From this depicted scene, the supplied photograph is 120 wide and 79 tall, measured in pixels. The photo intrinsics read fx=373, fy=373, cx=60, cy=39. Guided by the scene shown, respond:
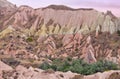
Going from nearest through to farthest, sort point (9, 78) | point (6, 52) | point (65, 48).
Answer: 1. point (9, 78)
2. point (6, 52)
3. point (65, 48)

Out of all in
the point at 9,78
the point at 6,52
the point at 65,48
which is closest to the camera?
the point at 9,78

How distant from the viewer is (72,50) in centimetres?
17775

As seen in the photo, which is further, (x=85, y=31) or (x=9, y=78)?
(x=85, y=31)

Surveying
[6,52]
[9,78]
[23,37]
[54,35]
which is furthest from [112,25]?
[9,78]

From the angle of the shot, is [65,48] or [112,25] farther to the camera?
[112,25]

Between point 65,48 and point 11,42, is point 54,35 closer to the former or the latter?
point 65,48

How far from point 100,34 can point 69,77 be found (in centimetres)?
14892

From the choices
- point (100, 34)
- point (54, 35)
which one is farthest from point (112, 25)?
point (54, 35)

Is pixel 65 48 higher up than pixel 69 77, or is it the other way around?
pixel 69 77

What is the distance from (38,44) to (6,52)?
97.3 ft

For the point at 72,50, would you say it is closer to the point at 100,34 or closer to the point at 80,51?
the point at 80,51

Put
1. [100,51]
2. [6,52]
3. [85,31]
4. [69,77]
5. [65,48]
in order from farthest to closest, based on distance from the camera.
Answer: [85,31]
[65,48]
[100,51]
[6,52]
[69,77]

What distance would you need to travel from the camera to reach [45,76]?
1635 inches

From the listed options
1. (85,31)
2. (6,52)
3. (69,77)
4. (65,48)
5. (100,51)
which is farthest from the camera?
(85,31)
